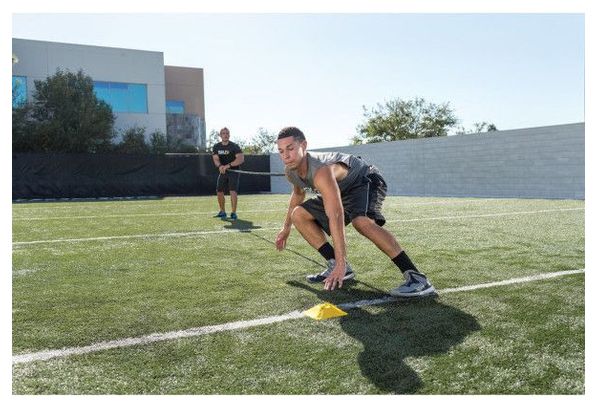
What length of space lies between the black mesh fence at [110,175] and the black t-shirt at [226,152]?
39.6ft

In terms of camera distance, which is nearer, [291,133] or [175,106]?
[291,133]

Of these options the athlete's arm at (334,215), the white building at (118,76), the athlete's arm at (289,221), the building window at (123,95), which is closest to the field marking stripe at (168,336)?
the athlete's arm at (334,215)

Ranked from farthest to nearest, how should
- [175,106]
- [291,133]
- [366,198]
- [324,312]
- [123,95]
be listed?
[175,106] < [123,95] < [366,198] < [291,133] < [324,312]

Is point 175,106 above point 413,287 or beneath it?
above

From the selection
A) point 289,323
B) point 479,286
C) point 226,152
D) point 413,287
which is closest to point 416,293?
point 413,287

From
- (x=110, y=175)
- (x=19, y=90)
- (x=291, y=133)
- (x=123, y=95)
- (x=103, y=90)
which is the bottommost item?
(x=110, y=175)

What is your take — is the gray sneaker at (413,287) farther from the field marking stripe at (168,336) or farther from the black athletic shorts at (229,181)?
the black athletic shorts at (229,181)

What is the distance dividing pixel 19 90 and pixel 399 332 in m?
32.9

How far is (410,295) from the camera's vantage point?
3654 mm

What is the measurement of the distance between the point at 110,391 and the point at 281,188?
77.6 feet

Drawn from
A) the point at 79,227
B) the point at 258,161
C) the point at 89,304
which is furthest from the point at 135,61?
the point at 89,304

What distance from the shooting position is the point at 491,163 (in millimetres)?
18250

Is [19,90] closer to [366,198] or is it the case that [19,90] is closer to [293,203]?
[293,203]
